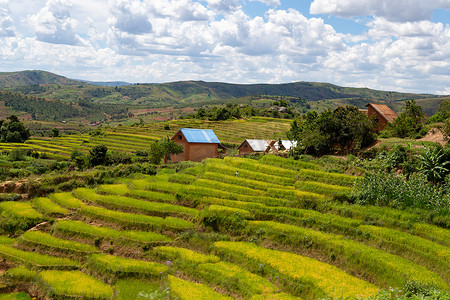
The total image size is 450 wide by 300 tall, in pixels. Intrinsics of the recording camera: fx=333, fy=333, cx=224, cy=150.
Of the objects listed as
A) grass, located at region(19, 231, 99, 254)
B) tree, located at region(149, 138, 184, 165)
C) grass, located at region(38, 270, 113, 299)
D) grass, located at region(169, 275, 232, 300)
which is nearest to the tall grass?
tree, located at region(149, 138, 184, 165)

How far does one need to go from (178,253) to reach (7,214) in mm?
17311

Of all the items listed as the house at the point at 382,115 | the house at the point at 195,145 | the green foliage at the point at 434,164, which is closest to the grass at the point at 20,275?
the green foliage at the point at 434,164

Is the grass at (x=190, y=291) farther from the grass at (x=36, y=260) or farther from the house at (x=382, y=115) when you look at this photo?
the house at (x=382, y=115)

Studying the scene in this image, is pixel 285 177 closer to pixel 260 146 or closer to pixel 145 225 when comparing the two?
pixel 145 225

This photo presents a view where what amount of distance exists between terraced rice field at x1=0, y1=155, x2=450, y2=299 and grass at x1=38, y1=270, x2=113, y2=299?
0.07 m

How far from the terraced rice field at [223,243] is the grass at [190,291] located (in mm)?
67

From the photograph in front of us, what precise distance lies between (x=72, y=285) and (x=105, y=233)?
18.5 feet

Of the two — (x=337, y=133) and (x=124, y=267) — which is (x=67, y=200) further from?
(x=337, y=133)

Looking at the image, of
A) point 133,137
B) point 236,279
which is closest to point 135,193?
point 236,279

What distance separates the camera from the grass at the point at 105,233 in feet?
82.7

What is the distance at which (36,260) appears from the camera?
23.8 metres

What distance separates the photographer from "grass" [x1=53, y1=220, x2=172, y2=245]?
25.2m

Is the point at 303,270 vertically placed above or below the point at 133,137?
below

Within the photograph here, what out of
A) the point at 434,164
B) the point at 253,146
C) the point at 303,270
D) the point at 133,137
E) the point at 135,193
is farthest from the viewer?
the point at 133,137
